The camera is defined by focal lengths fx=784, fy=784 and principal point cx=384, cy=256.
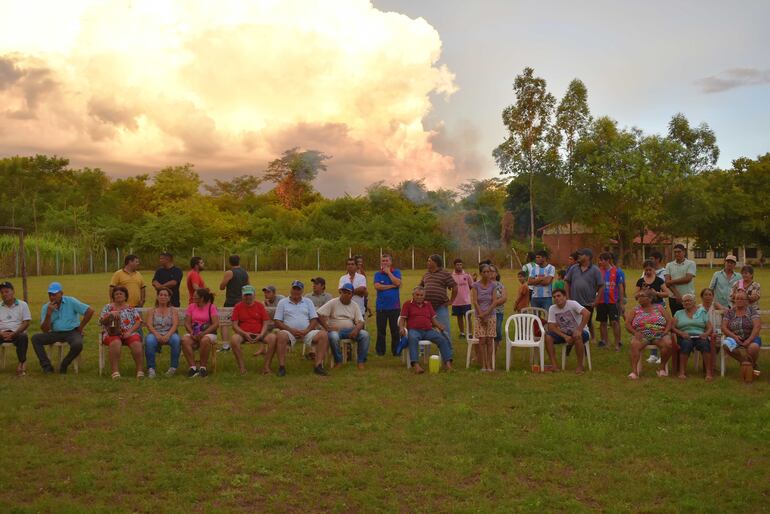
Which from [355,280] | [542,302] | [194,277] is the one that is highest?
[194,277]

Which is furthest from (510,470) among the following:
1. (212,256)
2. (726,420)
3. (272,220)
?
(272,220)

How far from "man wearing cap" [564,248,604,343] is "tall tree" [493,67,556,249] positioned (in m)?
38.5

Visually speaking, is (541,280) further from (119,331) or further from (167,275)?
(119,331)

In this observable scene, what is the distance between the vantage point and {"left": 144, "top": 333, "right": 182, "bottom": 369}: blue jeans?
10023 mm

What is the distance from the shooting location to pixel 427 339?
10594 millimetres

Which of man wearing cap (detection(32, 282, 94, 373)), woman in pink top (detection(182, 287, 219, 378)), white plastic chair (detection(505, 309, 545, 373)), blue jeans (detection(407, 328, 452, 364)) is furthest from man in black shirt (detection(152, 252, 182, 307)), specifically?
white plastic chair (detection(505, 309, 545, 373))

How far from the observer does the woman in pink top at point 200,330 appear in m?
10.0

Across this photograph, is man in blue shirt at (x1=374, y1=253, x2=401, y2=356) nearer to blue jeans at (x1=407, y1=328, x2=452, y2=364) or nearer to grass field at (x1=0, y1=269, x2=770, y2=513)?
blue jeans at (x1=407, y1=328, x2=452, y2=364)

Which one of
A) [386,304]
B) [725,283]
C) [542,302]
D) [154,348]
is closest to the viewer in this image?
[154,348]

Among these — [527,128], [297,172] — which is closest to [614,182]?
[527,128]

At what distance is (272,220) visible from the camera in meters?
65.3

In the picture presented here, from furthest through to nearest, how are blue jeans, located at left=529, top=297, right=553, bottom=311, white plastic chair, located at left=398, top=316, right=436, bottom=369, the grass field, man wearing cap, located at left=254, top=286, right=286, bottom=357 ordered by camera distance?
blue jeans, located at left=529, top=297, right=553, bottom=311 → man wearing cap, located at left=254, top=286, right=286, bottom=357 → white plastic chair, located at left=398, top=316, right=436, bottom=369 → the grass field

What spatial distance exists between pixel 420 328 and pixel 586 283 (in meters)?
3.08

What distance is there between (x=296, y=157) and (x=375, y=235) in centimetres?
2977
